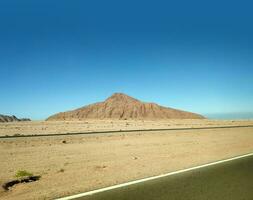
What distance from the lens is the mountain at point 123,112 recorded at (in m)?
170

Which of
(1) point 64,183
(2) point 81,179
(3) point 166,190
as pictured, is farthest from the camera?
(2) point 81,179

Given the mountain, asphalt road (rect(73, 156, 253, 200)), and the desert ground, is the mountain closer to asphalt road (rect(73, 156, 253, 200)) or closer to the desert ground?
the desert ground

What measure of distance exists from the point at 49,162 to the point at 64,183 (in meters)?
5.09

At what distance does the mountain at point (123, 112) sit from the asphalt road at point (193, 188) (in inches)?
6133

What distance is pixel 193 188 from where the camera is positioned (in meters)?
7.79

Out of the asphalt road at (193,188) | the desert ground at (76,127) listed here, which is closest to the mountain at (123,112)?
the desert ground at (76,127)

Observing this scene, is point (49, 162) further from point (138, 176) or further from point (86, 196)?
point (86, 196)

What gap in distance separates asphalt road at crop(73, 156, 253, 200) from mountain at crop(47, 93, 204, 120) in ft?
511

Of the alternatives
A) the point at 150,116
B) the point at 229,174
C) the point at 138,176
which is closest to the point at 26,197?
the point at 138,176

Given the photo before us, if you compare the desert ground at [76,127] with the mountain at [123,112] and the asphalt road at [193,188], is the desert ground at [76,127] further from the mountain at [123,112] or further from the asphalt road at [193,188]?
the mountain at [123,112]

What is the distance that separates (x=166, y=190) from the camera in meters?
7.61

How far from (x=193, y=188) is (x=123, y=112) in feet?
542

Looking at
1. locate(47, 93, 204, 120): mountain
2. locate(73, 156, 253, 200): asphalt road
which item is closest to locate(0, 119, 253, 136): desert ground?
locate(73, 156, 253, 200): asphalt road

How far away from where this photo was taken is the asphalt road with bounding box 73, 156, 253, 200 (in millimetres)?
6980
